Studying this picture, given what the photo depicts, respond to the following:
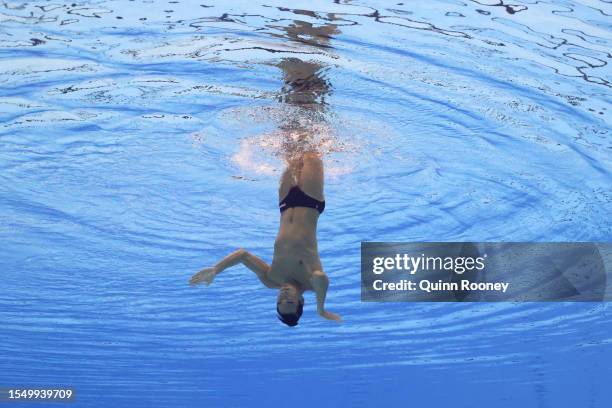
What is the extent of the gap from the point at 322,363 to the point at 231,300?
1240 cm

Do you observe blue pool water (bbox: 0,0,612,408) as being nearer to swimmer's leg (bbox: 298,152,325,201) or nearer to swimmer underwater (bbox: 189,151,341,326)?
swimmer's leg (bbox: 298,152,325,201)

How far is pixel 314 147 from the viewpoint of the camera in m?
→ 14.4

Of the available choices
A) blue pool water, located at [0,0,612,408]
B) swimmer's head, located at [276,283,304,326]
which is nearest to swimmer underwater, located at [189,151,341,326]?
swimmer's head, located at [276,283,304,326]

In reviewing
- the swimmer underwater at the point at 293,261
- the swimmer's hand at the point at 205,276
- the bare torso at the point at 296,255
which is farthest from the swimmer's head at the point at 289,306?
the swimmer's hand at the point at 205,276

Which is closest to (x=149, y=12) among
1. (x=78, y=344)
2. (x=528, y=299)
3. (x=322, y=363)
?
(x=528, y=299)

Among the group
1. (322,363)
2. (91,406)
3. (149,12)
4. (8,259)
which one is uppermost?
(149,12)

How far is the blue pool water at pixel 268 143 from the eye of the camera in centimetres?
1159

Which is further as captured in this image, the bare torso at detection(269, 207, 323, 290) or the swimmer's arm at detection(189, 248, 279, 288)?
the bare torso at detection(269, 207, 323, 290)

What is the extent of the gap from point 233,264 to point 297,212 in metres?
1.52

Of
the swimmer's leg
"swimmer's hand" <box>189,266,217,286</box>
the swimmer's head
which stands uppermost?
the swimmer's leg

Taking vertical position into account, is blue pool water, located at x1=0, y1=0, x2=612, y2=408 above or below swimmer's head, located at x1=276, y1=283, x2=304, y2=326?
above

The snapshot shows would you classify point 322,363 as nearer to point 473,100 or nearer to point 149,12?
point 473,100

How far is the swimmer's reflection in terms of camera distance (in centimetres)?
1012

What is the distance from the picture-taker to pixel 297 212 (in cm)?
1145
